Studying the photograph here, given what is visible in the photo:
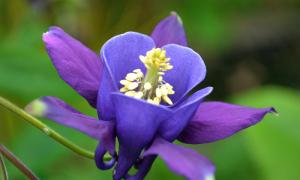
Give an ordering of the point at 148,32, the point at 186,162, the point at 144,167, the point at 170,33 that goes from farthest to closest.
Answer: the point at 148,32 < the point at 170,33 < the point at 144,167 < the point at 186,162

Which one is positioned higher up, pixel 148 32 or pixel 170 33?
pixel 170 33

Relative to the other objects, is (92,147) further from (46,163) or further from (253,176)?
(253,176)

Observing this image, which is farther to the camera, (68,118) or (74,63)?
(74,63)

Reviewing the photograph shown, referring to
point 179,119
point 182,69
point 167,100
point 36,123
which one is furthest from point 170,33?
point 36,123

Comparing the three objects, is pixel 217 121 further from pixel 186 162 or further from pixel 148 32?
pixel 148 32

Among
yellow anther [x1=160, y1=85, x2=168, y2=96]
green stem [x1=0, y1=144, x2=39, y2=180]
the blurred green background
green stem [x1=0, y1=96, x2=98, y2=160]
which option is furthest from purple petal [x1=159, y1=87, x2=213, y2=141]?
the blurred green background

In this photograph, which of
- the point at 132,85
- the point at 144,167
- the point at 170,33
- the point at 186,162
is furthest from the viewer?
the point at 170,33

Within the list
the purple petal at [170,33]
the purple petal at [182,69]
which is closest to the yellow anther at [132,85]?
the purple petal at [182,69]
